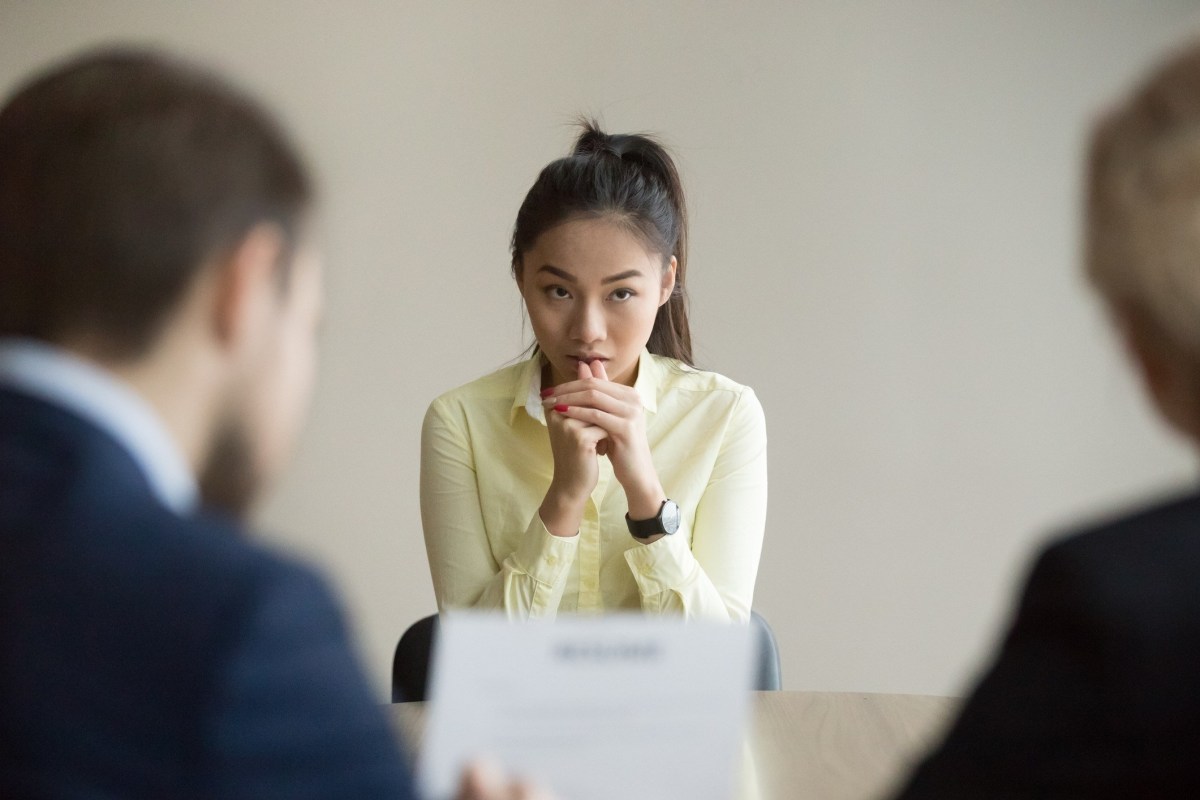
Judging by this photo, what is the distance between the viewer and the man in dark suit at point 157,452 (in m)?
0.70

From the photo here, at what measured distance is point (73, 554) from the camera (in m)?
0.73

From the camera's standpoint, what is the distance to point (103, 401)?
80cm

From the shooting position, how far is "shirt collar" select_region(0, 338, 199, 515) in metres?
0.79

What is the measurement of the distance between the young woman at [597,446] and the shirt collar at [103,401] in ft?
4.35

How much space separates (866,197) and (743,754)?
244cm

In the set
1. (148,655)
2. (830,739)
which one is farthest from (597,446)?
(148,655)

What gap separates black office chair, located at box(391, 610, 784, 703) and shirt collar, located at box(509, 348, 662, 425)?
0.46 metres

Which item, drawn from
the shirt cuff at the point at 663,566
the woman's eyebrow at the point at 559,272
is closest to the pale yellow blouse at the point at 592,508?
the shirt cuff at the point at 663,566

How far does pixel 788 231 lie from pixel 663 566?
1.81m

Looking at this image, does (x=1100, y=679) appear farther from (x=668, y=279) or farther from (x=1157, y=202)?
(x=668, y=279)

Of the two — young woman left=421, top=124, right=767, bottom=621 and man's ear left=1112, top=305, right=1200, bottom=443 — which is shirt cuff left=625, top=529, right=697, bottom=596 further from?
man's ear left=1112, top=305, right=1200, bottom=443

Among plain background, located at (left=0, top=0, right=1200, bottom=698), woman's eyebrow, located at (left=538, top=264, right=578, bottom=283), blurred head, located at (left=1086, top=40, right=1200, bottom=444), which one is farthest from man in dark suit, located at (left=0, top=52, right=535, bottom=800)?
plain background, located at (left=0, top=0, right=1200, bottom=698)

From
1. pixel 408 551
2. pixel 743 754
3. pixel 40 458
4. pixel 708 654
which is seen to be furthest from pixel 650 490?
pixel 408 551

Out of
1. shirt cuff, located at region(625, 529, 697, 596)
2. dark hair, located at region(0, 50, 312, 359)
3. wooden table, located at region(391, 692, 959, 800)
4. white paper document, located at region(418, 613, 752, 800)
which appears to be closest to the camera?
dark hair, located at region(0, 50, 312, 359)
